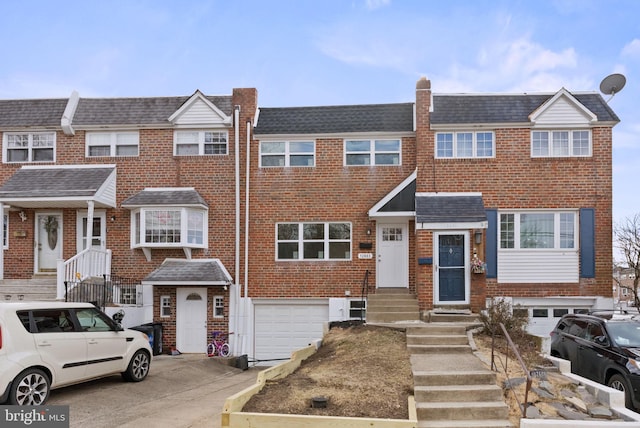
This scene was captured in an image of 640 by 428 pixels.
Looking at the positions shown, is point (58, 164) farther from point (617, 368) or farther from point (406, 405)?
point (617, 368)


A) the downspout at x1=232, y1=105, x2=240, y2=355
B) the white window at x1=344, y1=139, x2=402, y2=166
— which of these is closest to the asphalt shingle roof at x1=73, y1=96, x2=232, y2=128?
the downspout at x1=232, y1=105, x2=240, y2=355

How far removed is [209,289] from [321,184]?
469cm

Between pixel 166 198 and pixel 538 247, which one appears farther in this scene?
pixel 166 198

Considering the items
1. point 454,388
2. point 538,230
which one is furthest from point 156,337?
point 538,230

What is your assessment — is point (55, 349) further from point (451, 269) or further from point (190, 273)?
point (451, 269)

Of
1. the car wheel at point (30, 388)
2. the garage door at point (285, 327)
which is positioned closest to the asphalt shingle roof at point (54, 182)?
the garage door at point (285, 327)

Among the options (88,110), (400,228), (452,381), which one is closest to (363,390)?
(452,381)

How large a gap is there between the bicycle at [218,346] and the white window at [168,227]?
2745mm

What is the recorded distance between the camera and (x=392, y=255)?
57.8ft

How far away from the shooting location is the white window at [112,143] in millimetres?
18656

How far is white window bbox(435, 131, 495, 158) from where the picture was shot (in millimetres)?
17109

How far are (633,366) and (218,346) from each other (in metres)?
11.6

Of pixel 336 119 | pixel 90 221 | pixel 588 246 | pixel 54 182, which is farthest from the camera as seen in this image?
Result: pixel 336 119

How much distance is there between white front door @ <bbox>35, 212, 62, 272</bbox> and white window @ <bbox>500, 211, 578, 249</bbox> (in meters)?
13.6
